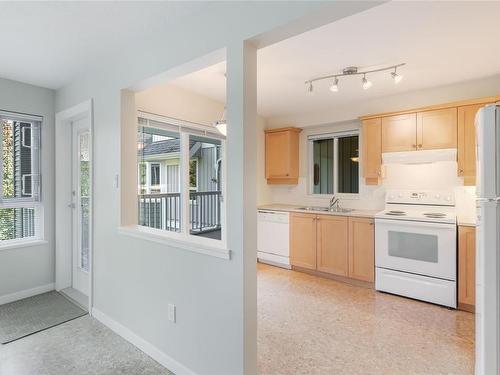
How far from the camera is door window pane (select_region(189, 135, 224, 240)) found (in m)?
3.97

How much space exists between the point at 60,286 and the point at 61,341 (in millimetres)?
1296

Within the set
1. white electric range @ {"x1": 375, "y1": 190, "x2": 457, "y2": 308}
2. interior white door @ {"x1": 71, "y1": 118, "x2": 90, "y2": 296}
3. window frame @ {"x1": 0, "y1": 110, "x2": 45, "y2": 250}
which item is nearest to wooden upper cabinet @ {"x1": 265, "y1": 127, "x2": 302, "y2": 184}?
white electric range @ {"x1": 375, "y1": 190, "x2": 457, "y2": 308}

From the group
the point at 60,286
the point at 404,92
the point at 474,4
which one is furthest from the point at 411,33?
the point at 60,286

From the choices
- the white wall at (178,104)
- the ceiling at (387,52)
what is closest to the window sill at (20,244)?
the white wall at (178,104)

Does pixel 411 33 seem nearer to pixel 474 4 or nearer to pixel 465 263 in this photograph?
pixel 474 4

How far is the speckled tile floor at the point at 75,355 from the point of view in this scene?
6.68 feet

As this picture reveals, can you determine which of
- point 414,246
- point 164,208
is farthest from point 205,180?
point 414,246

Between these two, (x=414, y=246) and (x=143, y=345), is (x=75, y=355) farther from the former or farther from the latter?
(x=414, y=246)

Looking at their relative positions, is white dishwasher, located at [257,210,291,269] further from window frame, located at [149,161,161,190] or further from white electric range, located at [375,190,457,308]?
window frame, located at [149,161,161,190]

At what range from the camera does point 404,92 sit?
365 centimetres

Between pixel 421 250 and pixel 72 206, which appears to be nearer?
pixel 421 250

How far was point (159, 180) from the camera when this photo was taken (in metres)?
3.56

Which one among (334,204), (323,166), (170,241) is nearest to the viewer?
(170,241)

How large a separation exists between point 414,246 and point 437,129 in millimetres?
1420
